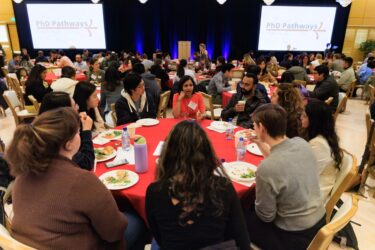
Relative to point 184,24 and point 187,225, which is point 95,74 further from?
point 184,24

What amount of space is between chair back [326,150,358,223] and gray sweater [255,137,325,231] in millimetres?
261

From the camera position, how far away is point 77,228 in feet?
4.23

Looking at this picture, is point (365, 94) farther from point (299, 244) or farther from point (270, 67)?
point (299, 244)

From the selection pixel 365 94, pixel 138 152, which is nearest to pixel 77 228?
pixel 138 152

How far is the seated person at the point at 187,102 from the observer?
344 centimetres

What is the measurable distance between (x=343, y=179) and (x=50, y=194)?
1.78 metres

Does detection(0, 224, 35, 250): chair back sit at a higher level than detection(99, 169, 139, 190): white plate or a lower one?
higher

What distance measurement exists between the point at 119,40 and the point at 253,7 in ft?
21.2

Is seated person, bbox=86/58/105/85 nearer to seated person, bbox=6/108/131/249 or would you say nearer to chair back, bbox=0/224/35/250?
seated person, bbox=6/108/131/249

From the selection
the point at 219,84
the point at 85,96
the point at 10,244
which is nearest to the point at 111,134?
the point at 85,96

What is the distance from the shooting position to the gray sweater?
1.55 meters

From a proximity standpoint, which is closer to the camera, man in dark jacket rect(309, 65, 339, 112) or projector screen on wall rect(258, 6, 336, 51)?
man in dark jacket rect(309, 65, 339, 112)

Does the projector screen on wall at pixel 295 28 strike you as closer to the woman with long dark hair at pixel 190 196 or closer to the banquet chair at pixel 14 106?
the banquet chair at pixel 14 106

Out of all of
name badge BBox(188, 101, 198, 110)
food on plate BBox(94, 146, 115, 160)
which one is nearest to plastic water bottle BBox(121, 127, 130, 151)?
food on plate BBox(94, 146, 115, 160)
